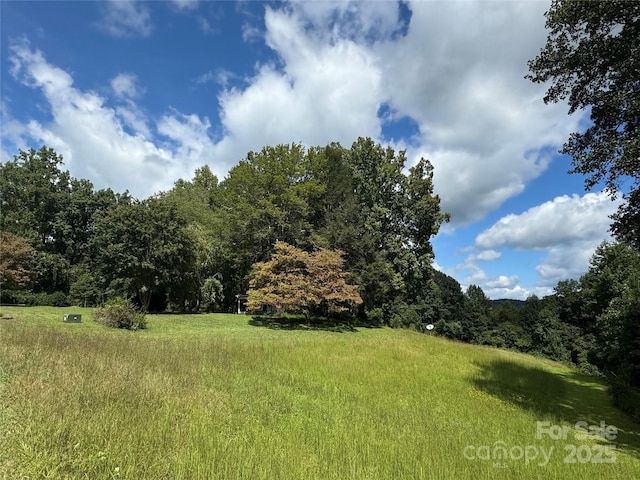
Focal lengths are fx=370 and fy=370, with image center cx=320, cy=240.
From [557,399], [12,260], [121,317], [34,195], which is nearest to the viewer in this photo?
[557,399]

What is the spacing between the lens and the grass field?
14.2ft

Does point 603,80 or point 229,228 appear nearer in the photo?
point 603,80

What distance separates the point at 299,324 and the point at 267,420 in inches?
849

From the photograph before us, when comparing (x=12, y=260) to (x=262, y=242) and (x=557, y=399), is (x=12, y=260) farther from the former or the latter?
(x=557, y=399)

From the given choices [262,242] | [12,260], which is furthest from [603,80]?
[12,260]

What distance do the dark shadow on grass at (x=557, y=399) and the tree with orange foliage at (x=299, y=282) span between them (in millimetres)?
11767

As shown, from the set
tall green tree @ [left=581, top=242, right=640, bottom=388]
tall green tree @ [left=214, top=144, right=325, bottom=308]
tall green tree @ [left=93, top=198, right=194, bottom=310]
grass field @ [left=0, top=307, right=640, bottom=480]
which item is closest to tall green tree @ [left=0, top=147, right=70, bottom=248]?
tall green tree @ [left=93, top=198, right=194, bottom=310]

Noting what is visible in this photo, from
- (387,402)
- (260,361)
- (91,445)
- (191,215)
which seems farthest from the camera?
(191,215)

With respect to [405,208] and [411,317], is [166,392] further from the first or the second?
[411,317]

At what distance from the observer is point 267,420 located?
20.5ft

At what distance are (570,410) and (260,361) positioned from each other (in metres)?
8.81

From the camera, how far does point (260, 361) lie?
11.9 m

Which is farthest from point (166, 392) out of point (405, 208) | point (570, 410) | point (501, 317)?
point (501, 317)

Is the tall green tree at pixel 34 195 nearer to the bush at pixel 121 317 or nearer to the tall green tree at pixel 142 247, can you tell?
the tall green tree at pixel 142 247
